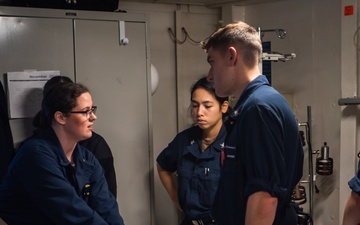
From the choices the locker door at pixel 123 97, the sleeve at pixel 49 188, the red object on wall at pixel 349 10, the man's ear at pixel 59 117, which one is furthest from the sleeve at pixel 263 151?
the red object on wall at pixel 349 10

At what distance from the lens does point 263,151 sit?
1468 mm

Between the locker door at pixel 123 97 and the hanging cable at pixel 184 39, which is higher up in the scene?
the hanging cable at pixel 184 39

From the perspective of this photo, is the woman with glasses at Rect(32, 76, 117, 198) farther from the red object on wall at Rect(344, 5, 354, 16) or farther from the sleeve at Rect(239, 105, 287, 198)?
the red object on wall at Rect(344, 5, 354, 16)

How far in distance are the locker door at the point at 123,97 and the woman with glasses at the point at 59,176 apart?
634mm

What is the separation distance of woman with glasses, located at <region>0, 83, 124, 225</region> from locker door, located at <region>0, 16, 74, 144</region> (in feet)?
1.79

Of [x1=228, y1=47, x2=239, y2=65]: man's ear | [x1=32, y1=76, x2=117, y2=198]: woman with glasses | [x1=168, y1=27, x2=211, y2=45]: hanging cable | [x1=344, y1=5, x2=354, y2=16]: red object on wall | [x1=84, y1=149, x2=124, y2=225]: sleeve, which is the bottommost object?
[x1=84, y1=149, x2=124, y2=225]: sleeve

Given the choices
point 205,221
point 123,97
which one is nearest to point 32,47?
point 123,97

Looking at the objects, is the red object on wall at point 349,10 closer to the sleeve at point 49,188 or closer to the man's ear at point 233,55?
the man's ear at point 233,55

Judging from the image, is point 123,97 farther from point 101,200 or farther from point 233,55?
point 233,55

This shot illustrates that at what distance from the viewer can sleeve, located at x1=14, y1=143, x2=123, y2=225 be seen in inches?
74.0

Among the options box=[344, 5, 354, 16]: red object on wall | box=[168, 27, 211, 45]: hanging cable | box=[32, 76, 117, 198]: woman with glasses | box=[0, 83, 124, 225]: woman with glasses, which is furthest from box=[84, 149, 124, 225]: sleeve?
box=[344, 5, 354, 16]: red object on wall

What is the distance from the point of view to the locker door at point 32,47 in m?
2.52

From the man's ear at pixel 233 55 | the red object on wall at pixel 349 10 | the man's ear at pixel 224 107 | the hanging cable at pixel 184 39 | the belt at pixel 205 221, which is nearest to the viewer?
the man's ear at pixel 233 55

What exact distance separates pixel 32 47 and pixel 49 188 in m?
1.04
